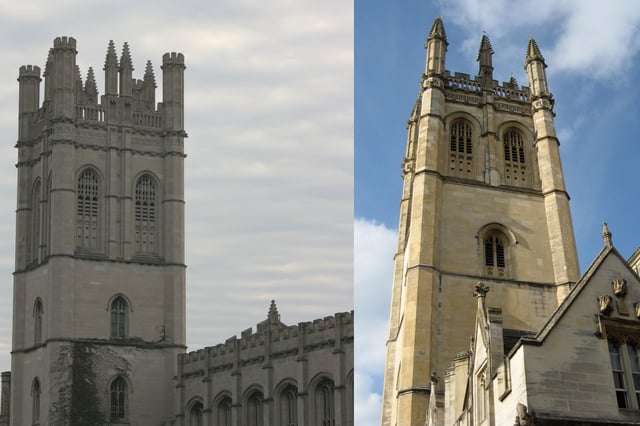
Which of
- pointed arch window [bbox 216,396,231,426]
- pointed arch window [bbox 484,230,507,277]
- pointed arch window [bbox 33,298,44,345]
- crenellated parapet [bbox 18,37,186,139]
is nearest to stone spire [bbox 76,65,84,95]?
crenellated parapet [bbox 18,37,186,139]

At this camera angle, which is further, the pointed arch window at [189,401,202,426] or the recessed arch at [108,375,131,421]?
the recessed arch at [108,375,131,421]

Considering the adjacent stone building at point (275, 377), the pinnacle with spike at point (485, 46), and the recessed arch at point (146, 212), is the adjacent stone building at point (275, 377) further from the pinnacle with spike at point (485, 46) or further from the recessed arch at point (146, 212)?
the pinnacle with spike at point (485, 46)

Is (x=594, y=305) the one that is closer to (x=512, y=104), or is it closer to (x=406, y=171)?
(x=512, y=104)

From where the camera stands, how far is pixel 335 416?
62.6 m

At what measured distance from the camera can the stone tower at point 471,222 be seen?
51.3 meters

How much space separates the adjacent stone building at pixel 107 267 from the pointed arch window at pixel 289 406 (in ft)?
6.42

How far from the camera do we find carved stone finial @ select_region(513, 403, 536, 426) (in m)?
18.9

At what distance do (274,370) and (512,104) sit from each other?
19418 millimetres

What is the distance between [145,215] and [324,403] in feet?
71.2

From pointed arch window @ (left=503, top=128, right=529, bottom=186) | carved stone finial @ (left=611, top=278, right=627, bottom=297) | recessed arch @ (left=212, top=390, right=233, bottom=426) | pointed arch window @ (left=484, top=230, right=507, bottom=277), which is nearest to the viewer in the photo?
carved stone finial @ (left=611, top=278, right=627, bottom=297)

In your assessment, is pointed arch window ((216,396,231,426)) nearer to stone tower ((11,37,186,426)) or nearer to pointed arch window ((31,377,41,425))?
stone tower ((11,37,186,426))

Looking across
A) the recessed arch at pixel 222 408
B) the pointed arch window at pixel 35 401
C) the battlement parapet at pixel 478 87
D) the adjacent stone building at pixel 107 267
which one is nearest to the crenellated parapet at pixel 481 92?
the battlement parapet at pixel 478 87

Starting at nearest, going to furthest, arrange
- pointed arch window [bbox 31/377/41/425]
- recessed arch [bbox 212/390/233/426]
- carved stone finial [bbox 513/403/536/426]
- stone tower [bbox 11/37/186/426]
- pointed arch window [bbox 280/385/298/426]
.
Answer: carved stone finial [bbox 513/403/536/426]
pointed arch window [bbox 280/385/298/426]
recessed arch [bbox 212/390/233/426]
stone tower [bbox 11/37/186/426]
pointed arch window [bbox 31/377/41/425]

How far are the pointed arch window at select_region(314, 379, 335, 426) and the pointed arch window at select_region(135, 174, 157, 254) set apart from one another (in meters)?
19.2
